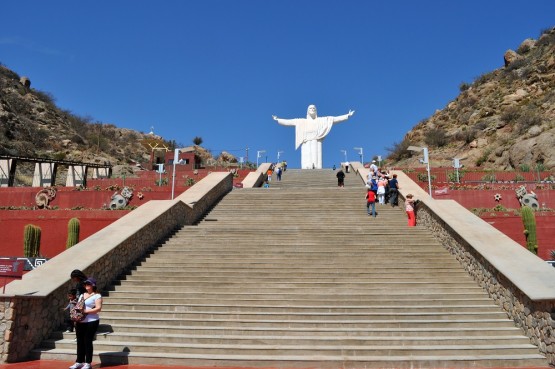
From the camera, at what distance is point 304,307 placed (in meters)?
7.59

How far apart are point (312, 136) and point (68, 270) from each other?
27.8 meters

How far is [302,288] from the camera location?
8273 millimetres

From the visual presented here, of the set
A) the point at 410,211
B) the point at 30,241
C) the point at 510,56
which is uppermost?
the point at 510,56

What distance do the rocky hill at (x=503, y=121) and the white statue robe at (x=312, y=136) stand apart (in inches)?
382

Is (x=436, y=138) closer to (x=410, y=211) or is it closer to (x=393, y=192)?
(x=393, y=192)

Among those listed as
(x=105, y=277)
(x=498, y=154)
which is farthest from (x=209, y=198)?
(x=498, y=154)

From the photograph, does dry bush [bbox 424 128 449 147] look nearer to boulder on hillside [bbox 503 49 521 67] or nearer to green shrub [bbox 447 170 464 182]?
boulder on hillside [bbox 503 49 521 67]

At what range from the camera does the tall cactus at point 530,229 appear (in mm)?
Answer: 11048

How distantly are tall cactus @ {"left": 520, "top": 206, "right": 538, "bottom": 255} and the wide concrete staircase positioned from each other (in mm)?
2396

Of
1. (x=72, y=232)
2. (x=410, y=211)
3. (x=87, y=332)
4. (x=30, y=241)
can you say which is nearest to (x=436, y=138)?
(x=410, y=211)

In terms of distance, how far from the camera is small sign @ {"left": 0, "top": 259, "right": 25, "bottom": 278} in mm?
9555

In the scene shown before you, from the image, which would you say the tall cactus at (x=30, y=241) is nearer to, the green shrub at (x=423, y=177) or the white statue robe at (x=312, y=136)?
the green shrub at (x=423, y=177)

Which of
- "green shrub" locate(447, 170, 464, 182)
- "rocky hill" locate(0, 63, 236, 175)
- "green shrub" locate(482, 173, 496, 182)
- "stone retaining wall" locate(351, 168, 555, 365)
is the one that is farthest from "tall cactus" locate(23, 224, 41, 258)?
"rocky hill" locate(0, 63, 236, 175)

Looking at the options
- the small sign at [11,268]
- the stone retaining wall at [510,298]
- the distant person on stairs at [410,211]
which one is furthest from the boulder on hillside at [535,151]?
the small sign at [11,268]
